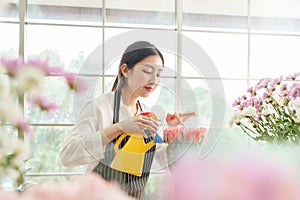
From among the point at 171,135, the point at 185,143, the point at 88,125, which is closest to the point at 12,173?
the point at 185,143

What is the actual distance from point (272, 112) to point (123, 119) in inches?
16.4

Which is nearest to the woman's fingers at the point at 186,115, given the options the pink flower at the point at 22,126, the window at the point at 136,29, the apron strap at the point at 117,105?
the apron strap at the point at 117,105

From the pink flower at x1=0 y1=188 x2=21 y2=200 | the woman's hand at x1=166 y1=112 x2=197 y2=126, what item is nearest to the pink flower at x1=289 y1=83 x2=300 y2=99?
the woman's hand at x1=166 y1=112 x2=197 y2=126

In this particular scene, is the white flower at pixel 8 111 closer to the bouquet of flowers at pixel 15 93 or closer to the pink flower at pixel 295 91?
the bouquet of flowers at pixel 15 93

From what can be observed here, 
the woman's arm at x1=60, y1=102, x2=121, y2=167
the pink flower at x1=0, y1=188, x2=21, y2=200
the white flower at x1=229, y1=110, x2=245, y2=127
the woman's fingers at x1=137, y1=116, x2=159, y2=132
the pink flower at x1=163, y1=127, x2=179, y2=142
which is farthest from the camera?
the woman's arm at x1=60, y1=102, x2=121, y2=167

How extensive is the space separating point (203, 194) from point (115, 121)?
4.13 feet

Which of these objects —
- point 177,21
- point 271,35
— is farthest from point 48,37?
point 271,35

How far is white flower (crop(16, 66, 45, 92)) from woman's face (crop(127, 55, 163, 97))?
0.51m

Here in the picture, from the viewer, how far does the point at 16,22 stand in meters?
3.12

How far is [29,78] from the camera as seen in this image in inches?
8.8

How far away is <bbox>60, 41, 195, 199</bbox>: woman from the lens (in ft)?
2.89

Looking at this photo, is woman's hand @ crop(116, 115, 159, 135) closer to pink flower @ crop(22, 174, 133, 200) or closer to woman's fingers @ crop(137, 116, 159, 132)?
woman's fingers @ crop(137, 116, 159, 132)

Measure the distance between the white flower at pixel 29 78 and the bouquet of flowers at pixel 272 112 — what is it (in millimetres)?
833

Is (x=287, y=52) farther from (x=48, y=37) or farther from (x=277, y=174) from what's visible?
(x=277, y=174)
